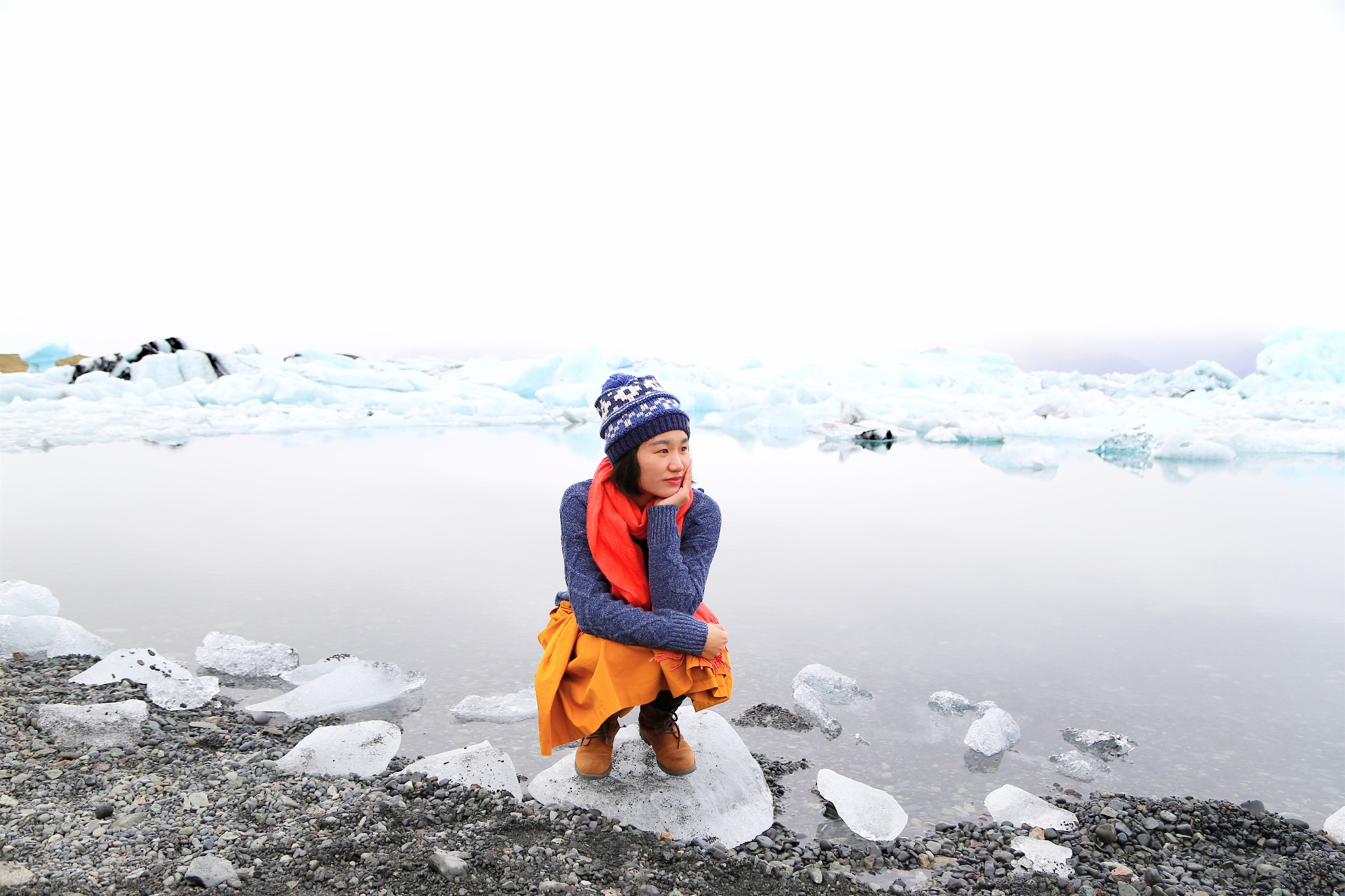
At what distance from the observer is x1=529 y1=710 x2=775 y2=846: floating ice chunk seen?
168 centimetres

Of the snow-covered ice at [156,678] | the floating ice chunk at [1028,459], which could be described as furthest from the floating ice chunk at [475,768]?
the floating ice chunk at [1028,459]

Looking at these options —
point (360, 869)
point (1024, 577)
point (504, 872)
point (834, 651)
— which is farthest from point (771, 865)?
point (1024, 577)

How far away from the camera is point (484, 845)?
5.01ft

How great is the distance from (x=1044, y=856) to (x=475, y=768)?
1.19 m

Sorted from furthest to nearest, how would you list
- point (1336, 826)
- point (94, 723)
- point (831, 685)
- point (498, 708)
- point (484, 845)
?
1. point (831, 685)
2. point (498, 708)
3. point (94, 723)
4. point (1336, 826)
5. point (484, 845)

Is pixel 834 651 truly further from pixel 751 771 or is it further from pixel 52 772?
pixel 52 772

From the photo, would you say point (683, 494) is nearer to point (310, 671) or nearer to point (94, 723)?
point (310, 671)

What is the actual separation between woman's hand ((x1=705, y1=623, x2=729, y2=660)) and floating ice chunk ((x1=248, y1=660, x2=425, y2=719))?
1.06m

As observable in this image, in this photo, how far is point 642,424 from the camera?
1.82 m

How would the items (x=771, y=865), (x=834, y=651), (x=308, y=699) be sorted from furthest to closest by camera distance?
1. (x=834, y=651)
2. (x=308, y=699)
3. (x=771, y=865)

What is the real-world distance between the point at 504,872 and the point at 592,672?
447mm

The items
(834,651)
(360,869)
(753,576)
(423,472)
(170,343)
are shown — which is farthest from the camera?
(170,343)

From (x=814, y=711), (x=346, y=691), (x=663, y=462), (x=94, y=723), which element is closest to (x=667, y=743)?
(x=814, y=711)

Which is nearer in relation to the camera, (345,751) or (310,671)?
(345,751)
